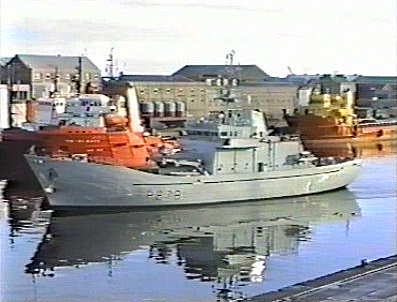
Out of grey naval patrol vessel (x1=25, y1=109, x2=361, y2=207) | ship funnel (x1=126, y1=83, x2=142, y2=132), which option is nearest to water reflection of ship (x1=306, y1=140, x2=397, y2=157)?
grey naval patrol vessel (x1=25, y1=109, x2=361, y2=207)

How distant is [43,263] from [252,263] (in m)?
0.99

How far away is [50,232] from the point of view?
5344 mm

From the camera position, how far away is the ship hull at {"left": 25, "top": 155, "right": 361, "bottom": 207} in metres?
6.38

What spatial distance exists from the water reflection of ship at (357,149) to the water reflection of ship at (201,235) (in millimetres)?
1198

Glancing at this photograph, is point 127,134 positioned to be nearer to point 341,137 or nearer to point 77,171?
point 77,171

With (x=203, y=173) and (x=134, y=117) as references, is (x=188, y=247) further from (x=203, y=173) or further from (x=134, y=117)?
(x=134, y=117)

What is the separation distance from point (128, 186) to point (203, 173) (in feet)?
2.00

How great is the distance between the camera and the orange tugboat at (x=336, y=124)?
8.87 meters

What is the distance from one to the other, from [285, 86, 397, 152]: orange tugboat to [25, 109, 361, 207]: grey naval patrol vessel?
49.5 inches

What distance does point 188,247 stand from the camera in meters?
4.75

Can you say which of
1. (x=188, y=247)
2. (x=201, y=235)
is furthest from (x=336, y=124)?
(x=188, y=247)

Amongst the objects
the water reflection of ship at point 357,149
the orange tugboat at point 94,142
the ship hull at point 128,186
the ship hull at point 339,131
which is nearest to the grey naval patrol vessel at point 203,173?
the ship hull at point 128,186

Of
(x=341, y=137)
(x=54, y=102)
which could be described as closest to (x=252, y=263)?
(x=54, y=102)

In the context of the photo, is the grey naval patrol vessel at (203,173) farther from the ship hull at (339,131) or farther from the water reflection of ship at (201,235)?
the ship hull at (339,131)
